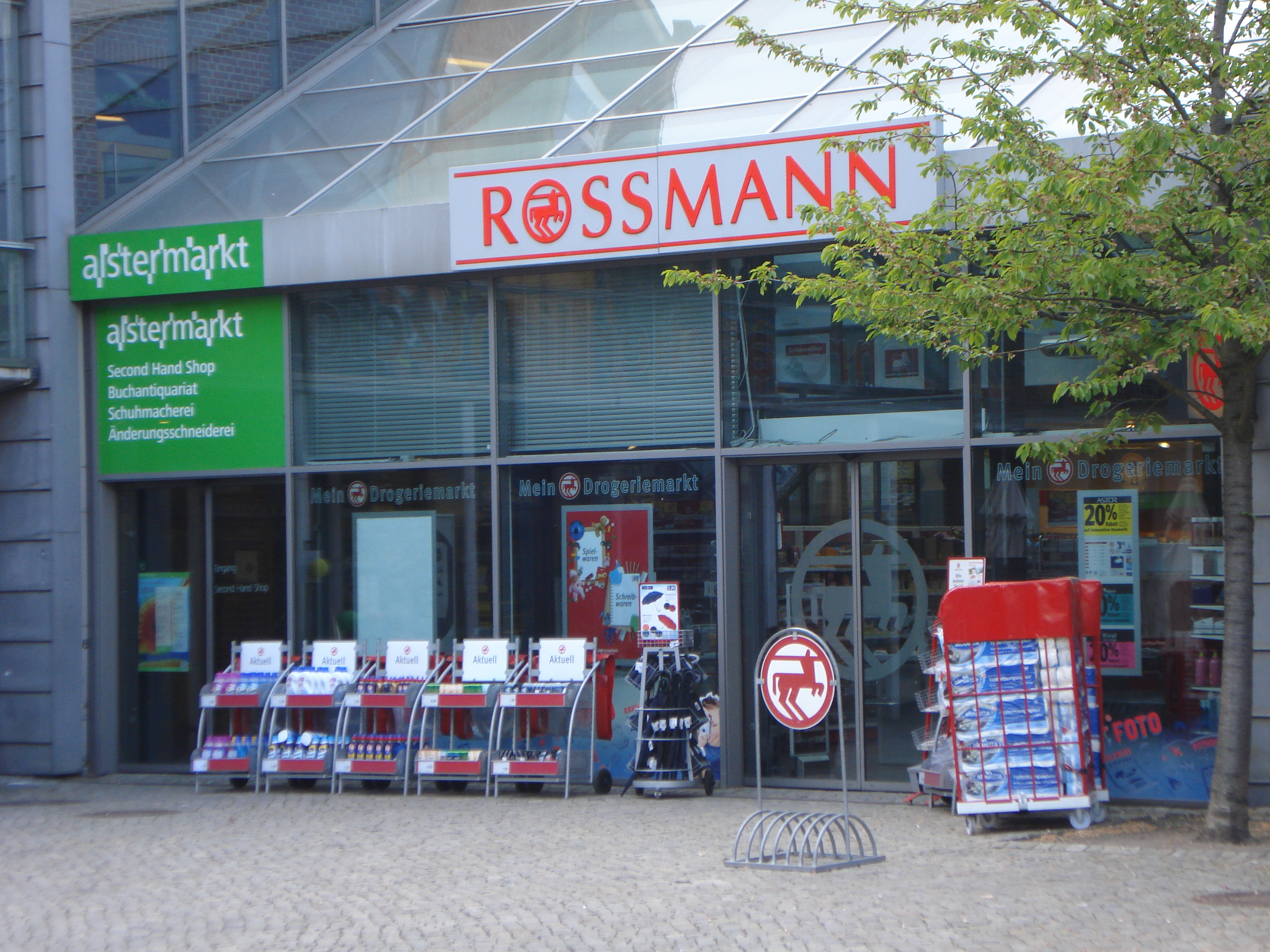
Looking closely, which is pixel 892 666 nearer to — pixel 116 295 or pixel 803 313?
pixel 803 313

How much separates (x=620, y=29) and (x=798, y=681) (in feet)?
23.7

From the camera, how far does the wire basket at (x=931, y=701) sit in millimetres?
9836

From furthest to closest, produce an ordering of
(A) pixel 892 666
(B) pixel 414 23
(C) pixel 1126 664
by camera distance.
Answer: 1. (B) pixel 414 23
2. (A) pixel 892 666
3. (C) pixel 1126 664

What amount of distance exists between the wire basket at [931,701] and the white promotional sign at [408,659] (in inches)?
155

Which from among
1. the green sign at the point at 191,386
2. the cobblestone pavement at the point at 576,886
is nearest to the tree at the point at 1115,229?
the cobblestone pavement at the point at 576,886

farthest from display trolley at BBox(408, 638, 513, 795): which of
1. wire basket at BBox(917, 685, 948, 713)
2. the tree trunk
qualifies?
the tree trunk

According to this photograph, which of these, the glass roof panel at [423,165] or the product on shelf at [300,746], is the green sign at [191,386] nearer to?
the glass roof panel at [423,165]

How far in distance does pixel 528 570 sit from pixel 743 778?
2.43m

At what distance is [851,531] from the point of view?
36.3 ft

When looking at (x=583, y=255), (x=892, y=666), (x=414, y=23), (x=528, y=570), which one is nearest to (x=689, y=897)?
(x=892, y=666)

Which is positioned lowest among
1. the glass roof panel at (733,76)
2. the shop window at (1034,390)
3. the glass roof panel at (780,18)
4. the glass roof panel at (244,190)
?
the shop window at (1034,390)

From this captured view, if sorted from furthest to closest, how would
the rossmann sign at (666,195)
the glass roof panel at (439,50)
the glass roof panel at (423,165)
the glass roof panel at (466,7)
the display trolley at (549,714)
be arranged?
the glass roof panel at (466,7) → the glass roof panel at (439,50) → the glass roof panel at (423,165) → the display trolley at (549,714) → the rossmann sign at (666,195)

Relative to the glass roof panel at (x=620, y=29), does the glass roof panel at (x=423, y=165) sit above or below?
below

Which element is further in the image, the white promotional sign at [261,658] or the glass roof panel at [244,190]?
the glass roof panel at [244,190]
